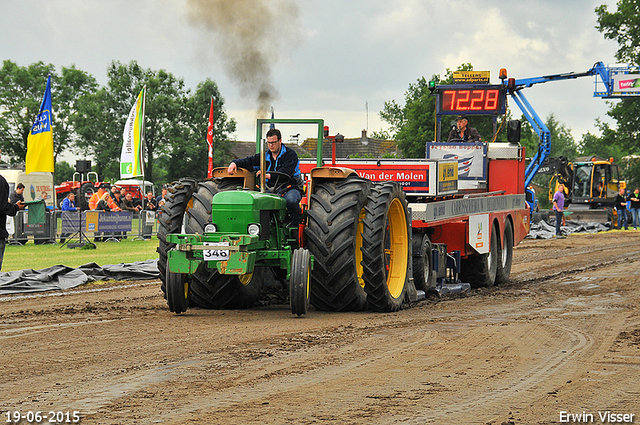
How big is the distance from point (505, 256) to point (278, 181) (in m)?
6.38

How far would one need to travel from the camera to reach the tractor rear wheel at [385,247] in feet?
28.6

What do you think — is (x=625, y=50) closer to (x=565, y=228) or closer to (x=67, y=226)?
(x=565, y=228)

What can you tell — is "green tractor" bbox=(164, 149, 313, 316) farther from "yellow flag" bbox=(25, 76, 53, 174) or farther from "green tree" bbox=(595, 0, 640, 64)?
"green tree" bbox=(595, 0, 640, 64)

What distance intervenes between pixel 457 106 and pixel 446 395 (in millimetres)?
11000

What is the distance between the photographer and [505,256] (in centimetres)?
1400

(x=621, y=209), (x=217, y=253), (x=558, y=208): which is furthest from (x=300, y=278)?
(x=621, y=209)

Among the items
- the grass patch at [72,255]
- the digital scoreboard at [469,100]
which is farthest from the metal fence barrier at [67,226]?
the digital scoreboard at [469,100]

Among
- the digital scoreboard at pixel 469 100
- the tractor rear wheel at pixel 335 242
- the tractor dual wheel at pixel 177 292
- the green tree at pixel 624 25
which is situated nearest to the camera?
the tractor dual wheel at pixel 177 292

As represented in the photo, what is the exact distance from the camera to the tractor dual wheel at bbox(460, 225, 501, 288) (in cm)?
1269

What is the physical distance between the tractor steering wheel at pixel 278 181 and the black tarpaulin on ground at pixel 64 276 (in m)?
4.46

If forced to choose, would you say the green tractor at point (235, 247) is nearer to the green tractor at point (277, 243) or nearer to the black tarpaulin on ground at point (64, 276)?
the green tractor at point (277, 243)

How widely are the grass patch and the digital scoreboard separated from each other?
274 inches

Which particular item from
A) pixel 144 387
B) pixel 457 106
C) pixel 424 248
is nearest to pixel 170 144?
pixel 457 106

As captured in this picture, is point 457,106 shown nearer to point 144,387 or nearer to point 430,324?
point 430,324
